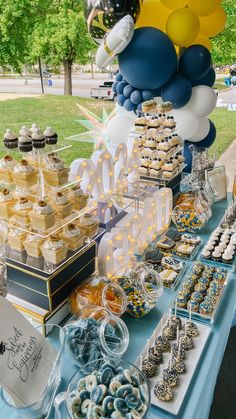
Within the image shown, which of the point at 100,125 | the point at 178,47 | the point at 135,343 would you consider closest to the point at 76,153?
the point at 100,125

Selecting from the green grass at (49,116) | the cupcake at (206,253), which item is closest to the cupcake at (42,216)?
the cupcake at (206,253)

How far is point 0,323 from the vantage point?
3.02ft

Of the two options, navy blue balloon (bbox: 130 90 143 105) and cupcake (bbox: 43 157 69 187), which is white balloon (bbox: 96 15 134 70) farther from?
cupcake (bbox: 43 157 69 187)

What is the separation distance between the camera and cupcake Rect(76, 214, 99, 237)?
142 cm

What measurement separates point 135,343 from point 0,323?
18.8 inches

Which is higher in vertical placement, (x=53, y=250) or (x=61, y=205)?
(x=61, y=205)

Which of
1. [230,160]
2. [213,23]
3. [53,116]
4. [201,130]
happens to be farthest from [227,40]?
[201,130]

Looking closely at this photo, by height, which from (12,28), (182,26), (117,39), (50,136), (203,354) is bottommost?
(203,354)

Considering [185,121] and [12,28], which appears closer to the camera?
[185,121]

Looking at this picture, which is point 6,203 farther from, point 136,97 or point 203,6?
point 203,6

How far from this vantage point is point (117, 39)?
2154mm

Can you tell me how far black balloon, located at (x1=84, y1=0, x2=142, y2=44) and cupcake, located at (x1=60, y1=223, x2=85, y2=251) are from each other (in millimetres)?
1501

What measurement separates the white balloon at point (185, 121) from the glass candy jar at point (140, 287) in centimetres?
148

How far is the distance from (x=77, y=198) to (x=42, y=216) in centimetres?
20
